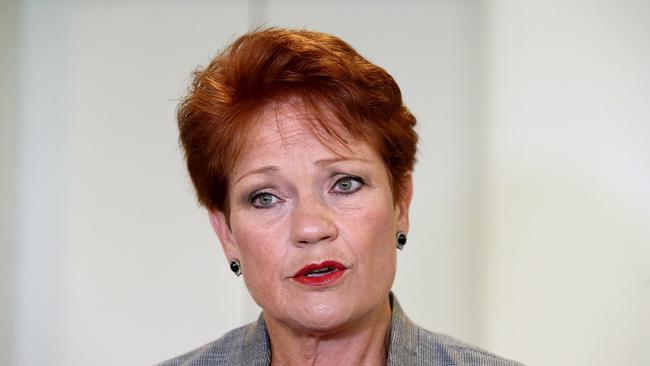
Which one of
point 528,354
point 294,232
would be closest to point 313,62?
point 294,232

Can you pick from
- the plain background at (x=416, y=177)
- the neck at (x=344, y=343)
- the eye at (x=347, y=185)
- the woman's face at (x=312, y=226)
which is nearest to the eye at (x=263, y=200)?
the woman's face at (x=312, y=226)

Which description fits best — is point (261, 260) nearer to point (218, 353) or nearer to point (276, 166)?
point (276, 166)

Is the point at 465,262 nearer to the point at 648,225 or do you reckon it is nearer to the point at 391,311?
the point at 648,225

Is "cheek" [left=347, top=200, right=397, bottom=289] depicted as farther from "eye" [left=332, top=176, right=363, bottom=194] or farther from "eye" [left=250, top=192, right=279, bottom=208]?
"eye" [left=250, top=192, right=279, bottom=208]

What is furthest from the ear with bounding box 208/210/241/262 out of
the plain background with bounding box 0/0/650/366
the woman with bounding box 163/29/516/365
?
the plain background with bounding box 0/0/650/366

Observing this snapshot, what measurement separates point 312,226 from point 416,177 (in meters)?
1.16

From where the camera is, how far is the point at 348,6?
9.17 ft

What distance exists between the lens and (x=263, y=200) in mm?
1669

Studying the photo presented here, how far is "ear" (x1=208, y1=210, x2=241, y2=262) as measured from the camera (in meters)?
1.79

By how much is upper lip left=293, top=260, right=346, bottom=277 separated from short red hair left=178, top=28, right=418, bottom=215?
0.22 metres

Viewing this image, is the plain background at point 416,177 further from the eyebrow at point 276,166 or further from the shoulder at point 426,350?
the eyebrow at point 276,166

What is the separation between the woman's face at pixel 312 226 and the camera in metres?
1.59

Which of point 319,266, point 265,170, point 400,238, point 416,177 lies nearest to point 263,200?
point 265,170

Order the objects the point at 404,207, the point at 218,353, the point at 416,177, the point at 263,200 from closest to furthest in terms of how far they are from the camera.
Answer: the point at 263,200, the point at 404,207, the point at 218,353, the point at 416,177
